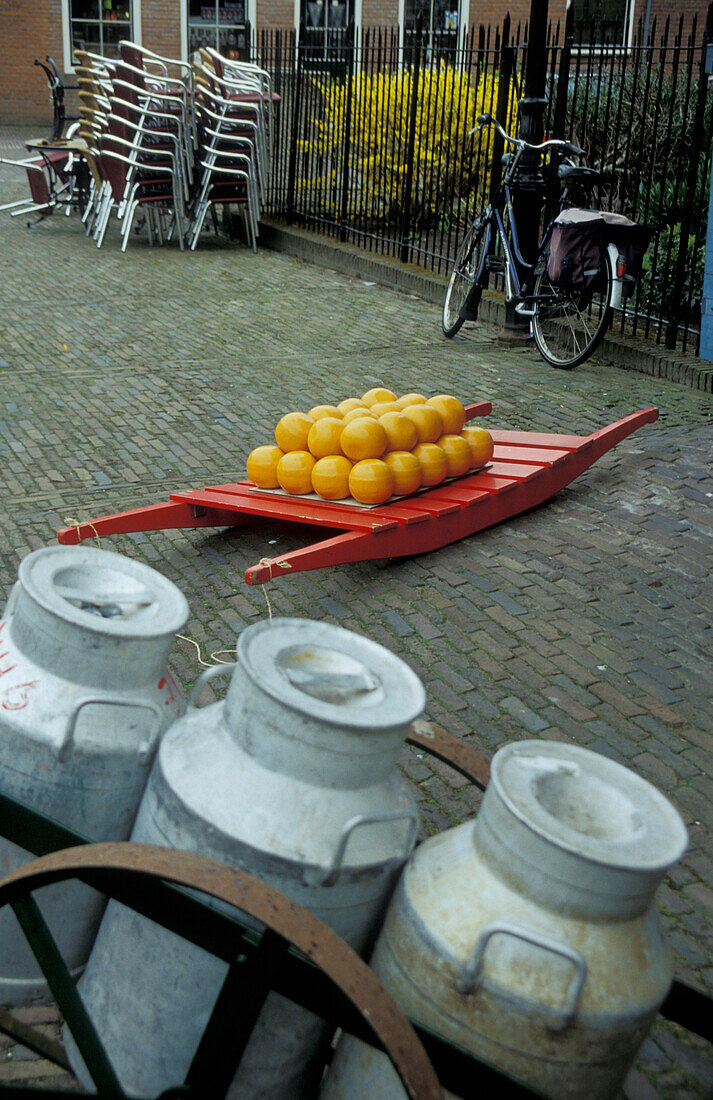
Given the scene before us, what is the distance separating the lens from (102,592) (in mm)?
2211

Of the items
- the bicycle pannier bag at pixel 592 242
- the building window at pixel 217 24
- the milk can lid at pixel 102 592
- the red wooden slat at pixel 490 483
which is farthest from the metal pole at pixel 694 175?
the building window at pixel 217 24

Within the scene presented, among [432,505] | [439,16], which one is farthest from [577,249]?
[439,16]

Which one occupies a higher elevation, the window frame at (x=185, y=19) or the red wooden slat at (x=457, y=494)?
the window frame at (x=185, y=19)

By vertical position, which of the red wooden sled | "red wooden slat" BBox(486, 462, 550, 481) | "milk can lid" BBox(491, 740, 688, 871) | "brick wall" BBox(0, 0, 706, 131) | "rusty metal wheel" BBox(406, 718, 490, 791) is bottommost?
the red wooden sled

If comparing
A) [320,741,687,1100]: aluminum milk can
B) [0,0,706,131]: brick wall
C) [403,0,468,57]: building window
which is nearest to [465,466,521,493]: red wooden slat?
[320,741,687,1100]: aluminum milk can

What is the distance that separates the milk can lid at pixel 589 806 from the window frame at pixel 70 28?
25118 mm

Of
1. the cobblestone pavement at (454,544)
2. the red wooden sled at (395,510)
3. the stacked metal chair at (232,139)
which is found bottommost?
the cobblestone pavement at (454,544)

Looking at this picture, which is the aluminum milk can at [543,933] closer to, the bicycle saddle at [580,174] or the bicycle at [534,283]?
the bicycle at [534,283]

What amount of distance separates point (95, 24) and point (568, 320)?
20169 mm

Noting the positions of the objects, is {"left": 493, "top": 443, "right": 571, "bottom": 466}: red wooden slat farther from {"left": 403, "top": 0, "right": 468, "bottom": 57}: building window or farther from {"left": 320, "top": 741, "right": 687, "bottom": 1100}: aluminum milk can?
{"left": 403, "top": 0, "right": 468, "bottom": 57}: building window

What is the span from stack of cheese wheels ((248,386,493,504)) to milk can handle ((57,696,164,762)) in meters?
2.49

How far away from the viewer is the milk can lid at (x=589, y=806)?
64.3 inches

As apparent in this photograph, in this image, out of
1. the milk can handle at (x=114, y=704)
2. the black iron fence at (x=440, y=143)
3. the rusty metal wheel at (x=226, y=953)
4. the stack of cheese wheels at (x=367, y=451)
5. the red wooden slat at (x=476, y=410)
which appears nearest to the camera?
the rusty metal wheel at (x=226, y=953)

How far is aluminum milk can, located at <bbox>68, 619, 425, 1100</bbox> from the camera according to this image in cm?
178
